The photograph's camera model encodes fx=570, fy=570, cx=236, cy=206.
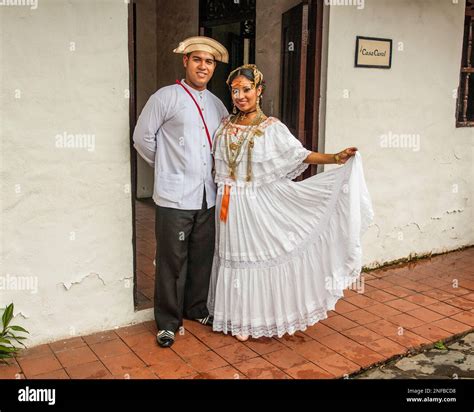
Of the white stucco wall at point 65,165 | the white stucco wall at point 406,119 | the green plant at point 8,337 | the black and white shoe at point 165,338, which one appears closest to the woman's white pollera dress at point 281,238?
the black and white shoe at point 165,338

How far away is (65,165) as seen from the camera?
12.3ft

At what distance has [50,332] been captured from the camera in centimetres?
392

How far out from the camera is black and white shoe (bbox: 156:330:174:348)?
3.96 metres

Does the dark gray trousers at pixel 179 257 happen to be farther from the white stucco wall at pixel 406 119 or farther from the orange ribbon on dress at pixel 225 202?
the white stucco wall at pixel 406 119

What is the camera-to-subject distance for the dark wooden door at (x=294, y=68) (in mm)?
4723

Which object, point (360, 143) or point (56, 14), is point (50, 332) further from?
point (360, 143)

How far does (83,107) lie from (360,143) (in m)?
2.70

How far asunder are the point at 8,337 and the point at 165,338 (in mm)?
1030

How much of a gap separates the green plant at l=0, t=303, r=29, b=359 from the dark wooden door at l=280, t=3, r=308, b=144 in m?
2.69

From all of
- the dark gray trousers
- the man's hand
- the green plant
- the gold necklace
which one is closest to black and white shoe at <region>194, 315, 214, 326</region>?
the dark gray trousers

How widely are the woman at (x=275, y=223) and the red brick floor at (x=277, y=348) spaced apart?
→ 197mm

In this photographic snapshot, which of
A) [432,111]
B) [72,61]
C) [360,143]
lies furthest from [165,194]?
[432,111]

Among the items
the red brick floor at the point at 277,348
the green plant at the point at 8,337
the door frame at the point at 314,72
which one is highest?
the door frame at the point at 314,72

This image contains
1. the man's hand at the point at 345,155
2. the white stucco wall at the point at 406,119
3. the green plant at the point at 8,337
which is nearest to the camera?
the green plant at the point at 8,337
